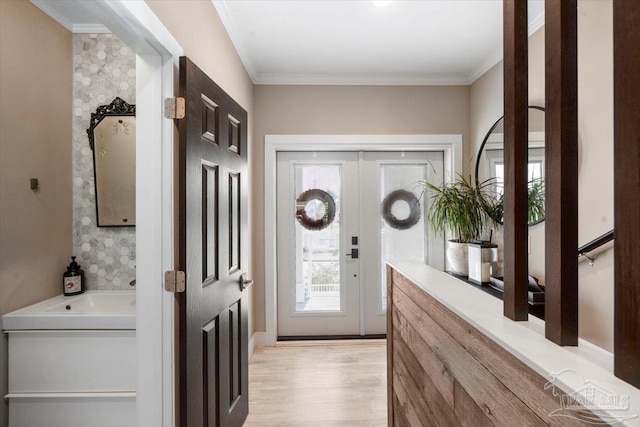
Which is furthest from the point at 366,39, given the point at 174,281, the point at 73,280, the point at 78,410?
the point at 78,410

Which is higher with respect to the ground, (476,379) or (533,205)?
(533,205)

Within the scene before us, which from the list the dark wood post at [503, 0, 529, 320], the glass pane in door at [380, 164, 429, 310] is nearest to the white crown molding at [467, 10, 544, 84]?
the glass pane in door at [380, 164, 429, 310]

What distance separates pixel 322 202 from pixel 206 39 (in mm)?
2019

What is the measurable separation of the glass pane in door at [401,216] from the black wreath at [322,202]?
57 centimetres

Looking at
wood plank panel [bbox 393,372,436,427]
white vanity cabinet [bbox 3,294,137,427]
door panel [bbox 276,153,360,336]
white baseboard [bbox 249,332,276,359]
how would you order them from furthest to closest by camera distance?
door panel [bbox 276,153,360,336] < white baseboard [bbox 249,332,276,359] < white vanity cabinet [bbox 3,294,137,427] < wood plank panel [bbox 393,372,436,427]

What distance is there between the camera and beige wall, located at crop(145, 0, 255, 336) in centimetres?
146

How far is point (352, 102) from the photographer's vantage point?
11.3 feet

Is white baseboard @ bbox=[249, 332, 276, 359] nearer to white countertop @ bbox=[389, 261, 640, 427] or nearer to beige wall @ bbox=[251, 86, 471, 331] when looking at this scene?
beige wall @ bbox=[251, 86, 471, 331]

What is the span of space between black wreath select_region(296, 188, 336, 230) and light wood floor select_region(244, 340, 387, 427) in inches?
48.7

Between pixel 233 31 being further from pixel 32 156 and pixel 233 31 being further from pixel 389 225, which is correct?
pixel 389 225

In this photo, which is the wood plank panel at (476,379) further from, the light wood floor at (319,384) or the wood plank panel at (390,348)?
the light wood floor at (319,384)

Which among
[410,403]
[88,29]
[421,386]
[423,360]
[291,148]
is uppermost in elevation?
[88,29]

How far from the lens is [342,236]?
361 cm

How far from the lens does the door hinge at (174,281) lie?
1377 mm
